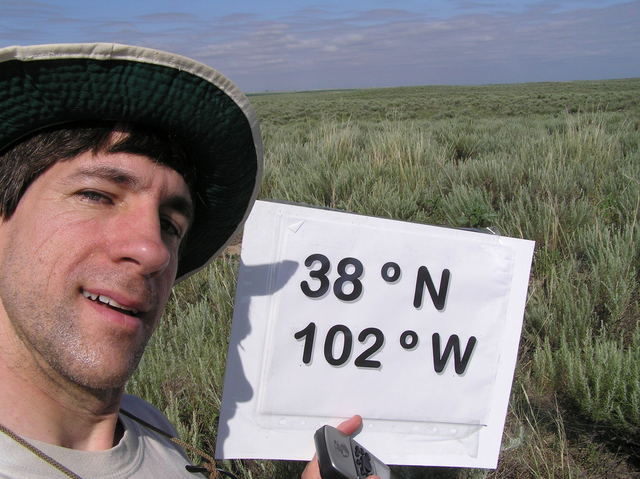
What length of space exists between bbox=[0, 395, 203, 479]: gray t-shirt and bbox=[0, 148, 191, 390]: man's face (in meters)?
0.15

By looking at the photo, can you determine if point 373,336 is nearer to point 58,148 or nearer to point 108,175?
point 108,175

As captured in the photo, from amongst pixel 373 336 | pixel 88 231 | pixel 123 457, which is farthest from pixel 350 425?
pixel 88 231

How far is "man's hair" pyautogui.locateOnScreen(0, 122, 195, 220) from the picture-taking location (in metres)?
1.42

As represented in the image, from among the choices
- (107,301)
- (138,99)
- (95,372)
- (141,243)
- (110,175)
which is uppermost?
(138,99)

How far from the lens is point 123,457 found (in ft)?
4.50

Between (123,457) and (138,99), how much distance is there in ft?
2.66

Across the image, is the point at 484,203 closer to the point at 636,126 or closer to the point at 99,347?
the point at 99,347

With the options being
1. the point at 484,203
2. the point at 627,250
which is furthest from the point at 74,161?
the point at 484,203

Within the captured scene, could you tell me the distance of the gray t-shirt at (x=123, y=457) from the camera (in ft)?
3.77

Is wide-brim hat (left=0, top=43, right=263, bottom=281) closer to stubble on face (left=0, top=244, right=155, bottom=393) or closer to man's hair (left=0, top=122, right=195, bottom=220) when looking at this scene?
man's hair (left=0, top=122, right=195, bottom=220)

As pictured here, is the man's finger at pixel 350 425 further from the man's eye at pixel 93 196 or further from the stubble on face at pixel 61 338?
the man's eye at pixel 93 196

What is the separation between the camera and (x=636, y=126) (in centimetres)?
1161

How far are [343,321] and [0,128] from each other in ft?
3.61

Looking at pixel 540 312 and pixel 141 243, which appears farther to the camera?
pixel 540 312
